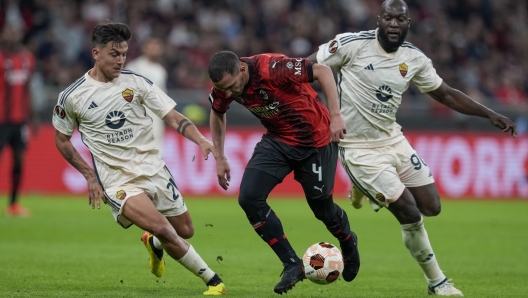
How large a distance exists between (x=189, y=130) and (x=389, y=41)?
2098 mm

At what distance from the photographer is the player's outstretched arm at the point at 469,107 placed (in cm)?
787

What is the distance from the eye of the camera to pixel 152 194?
24.0 ft

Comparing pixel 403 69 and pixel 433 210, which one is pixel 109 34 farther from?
pixel 433 210

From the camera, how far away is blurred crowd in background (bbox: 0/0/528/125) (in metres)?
19.6

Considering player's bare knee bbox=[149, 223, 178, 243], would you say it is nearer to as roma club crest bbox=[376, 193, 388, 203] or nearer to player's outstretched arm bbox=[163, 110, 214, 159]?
player's outstretched arm bbox=[163, 110, 214, 159]

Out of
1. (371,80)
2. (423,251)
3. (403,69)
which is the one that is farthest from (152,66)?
(423,251)

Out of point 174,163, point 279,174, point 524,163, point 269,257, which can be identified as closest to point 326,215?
point 279,174

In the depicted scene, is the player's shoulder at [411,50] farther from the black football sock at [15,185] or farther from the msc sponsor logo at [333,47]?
the black football sock at [15,185]

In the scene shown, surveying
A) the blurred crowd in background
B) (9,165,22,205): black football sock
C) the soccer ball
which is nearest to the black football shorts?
the soccer ball

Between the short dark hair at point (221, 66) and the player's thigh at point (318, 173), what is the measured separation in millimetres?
1122

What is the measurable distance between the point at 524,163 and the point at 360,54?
1101 centimetres

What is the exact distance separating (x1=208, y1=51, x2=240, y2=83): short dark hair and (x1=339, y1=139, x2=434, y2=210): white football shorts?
1.74 metres

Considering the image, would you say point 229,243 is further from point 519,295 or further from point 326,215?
point 519,295


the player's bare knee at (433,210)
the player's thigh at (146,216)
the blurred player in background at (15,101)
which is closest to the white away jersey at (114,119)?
the player's thigh at (146,216)
